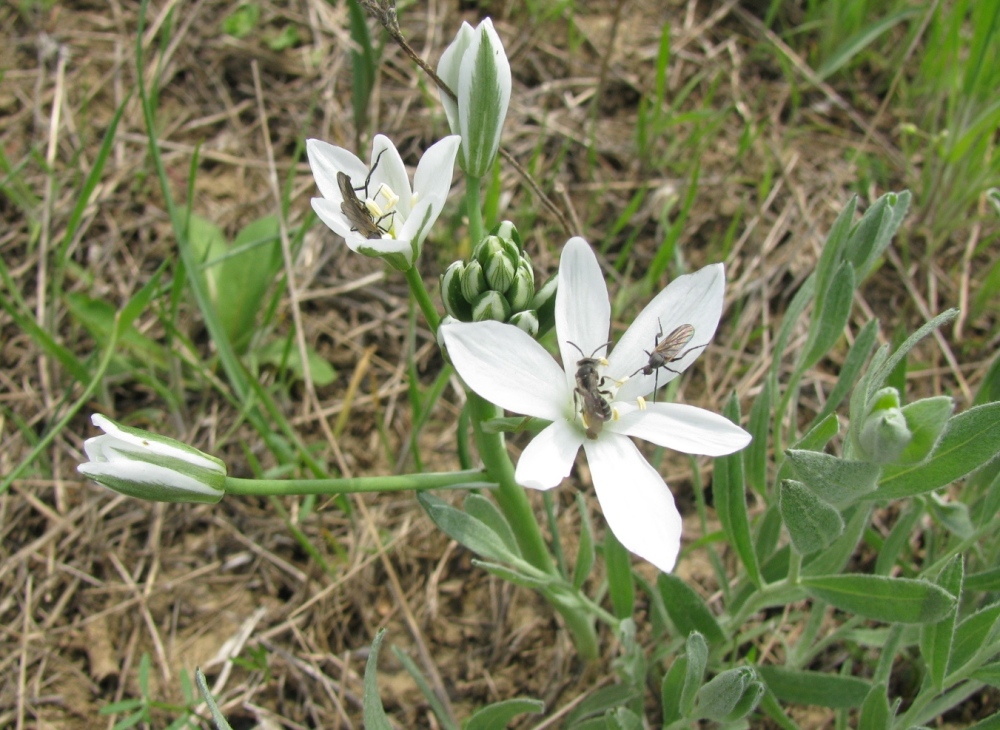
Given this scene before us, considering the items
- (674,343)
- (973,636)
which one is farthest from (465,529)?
(973,636)

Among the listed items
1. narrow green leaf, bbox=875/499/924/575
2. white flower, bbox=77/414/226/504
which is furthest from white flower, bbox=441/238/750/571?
narrow green leaf, bbox=875/499/924/575

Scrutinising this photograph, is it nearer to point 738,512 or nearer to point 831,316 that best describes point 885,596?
point 738,512

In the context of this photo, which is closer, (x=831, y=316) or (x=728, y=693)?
(x=728, y=693)

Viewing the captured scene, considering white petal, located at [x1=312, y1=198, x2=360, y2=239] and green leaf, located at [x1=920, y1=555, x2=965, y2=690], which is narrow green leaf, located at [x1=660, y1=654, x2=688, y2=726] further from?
white petal, located at [x1=312, y1=198, x2=360, y2=239]

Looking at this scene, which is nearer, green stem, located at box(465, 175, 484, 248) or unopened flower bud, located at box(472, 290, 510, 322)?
unopened flower bud, located at box(472, 290, 510, 322)

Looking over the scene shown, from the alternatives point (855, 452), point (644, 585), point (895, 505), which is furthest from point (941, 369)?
point (855, 452)

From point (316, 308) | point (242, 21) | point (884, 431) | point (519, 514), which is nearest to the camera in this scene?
point (884, 431)
